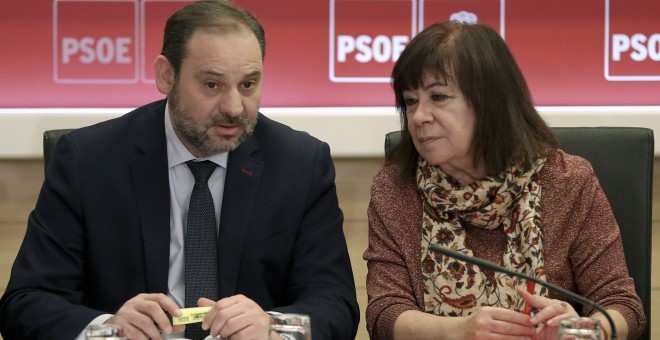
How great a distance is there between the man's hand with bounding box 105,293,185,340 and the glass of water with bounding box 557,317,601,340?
0.72 meters

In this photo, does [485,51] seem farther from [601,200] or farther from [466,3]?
[466,3]

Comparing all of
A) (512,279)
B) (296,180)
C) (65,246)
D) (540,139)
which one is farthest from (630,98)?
(65,246)

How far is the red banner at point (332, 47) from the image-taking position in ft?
10.5

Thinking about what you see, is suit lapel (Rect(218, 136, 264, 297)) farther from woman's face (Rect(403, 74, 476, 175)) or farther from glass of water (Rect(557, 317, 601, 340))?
glass of water (Rect(557, 317, 601, 340))

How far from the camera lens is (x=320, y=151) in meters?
2.47

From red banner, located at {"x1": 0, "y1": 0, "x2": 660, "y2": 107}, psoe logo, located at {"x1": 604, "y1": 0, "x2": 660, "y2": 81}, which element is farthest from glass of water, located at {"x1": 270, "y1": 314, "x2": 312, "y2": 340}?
psoe logo, located at {"x1": 604, "y1": 0, "x2": 660, "y2": 81}

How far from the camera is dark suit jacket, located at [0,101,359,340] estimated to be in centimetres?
228

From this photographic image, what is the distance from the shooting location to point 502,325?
203cm

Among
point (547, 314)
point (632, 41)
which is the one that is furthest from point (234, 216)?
point (632, 41)

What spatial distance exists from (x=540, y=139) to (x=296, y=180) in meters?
0.62

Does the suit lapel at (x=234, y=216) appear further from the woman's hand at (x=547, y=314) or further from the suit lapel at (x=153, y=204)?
the woman's hand at (x=547, y=314)

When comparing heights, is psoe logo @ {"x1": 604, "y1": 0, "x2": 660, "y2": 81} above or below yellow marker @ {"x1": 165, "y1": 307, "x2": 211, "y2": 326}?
above

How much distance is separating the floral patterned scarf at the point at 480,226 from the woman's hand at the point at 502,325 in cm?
32

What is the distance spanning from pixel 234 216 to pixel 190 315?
19.8 inches
